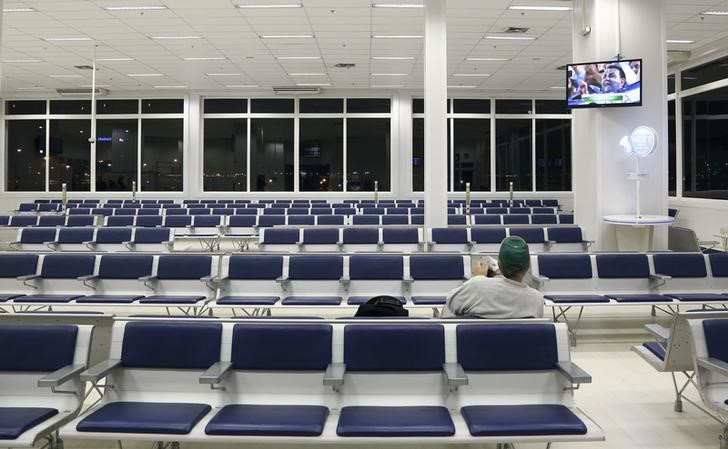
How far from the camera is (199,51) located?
40.8 feet

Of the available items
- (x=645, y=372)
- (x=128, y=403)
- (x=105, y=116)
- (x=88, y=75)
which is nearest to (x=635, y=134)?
(x=645, y=372)

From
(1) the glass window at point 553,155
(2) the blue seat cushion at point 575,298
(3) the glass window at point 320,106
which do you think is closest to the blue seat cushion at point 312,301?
(2) the blue seat cushion at point 575,298

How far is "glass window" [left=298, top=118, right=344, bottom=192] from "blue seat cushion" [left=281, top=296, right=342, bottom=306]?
43.2 feet

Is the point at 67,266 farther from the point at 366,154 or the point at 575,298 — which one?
the point at 366,154

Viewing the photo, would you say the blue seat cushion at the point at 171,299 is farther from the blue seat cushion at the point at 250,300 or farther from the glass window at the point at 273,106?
the glass window at the point at 273,106

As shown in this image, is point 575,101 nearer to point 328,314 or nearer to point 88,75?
point 328,314

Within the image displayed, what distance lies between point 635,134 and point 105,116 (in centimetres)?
1665

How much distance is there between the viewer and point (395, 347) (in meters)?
2.80

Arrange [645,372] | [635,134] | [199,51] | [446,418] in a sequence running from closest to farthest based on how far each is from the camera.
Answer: [446,418], [645,372], [635,134], [199,51]

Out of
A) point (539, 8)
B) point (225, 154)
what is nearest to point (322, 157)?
point (225, 154)

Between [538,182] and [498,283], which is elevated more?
[538,182]

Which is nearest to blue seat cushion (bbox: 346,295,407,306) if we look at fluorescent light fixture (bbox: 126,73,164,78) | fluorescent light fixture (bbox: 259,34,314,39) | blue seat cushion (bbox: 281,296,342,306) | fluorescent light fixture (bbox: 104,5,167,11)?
blue seat cushion (bbox: 281,296,342,306)

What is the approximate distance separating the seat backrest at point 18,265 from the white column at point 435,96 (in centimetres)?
519

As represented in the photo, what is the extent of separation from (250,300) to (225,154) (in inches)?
557
